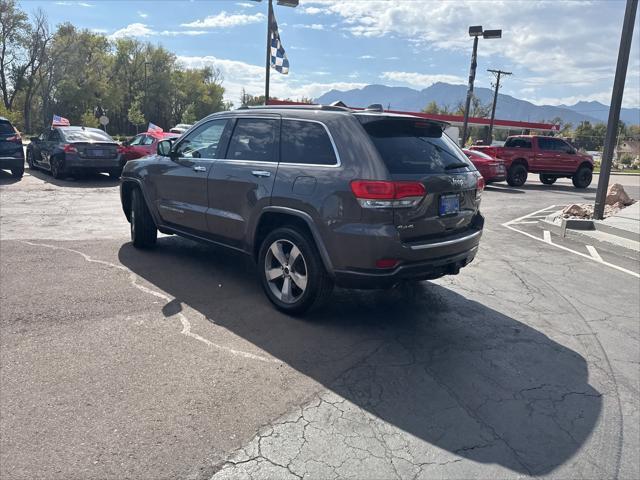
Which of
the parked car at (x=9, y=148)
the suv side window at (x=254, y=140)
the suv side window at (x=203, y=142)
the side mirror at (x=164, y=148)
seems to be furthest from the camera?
the parked car at (x=9, y=148)

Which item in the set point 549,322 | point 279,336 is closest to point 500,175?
point 549,322

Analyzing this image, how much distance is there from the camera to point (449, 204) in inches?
171

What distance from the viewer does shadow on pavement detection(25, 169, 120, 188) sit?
1359 cm

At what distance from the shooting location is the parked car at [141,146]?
50.1 ft

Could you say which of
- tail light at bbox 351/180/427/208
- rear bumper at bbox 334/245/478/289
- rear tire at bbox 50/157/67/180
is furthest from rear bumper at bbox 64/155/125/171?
tail light at bbox 351/180/427/208

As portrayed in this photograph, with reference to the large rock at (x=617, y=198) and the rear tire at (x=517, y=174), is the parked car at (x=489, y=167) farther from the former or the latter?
the large rock at (x=617, y=198)

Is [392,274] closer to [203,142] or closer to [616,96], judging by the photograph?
[203,142]

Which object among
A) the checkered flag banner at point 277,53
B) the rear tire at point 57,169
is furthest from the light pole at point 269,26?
the rear tire at point 57,169

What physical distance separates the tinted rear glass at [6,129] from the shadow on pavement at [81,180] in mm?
1450

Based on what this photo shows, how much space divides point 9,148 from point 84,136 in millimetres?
1915

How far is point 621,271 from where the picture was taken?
23.4 ft

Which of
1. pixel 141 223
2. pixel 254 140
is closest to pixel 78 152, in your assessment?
pixel 141 223

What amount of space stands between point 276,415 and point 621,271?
614 cm

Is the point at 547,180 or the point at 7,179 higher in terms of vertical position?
the point at 547,180
